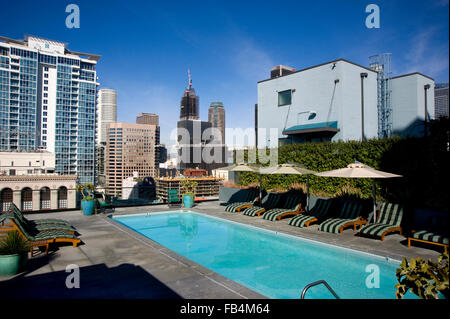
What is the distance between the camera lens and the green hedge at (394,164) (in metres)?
9.77

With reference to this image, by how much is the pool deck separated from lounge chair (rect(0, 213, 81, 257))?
11.0 inches

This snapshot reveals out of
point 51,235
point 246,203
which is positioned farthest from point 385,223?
point 51,235

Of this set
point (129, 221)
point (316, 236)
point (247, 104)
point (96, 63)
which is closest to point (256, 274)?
point (316, 236)

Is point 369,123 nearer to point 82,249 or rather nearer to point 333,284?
point 333,284

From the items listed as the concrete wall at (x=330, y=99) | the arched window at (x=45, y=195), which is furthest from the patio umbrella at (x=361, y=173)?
the arched window at (x=45, y=195)

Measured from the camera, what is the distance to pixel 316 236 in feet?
30.8

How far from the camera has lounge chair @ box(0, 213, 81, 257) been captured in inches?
265

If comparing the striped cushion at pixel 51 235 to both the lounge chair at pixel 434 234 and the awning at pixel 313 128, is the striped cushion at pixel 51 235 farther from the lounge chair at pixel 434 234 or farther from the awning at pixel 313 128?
the awning at pixel 313 128

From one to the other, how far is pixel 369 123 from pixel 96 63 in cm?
14764

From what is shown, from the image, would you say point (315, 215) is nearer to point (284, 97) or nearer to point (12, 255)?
point (12, 255)

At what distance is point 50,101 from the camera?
12750cm

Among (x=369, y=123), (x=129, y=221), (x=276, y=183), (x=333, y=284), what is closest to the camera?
(x=333, y=284)

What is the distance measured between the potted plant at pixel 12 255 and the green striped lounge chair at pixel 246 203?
9.67 metres

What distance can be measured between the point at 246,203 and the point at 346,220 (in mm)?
5704
